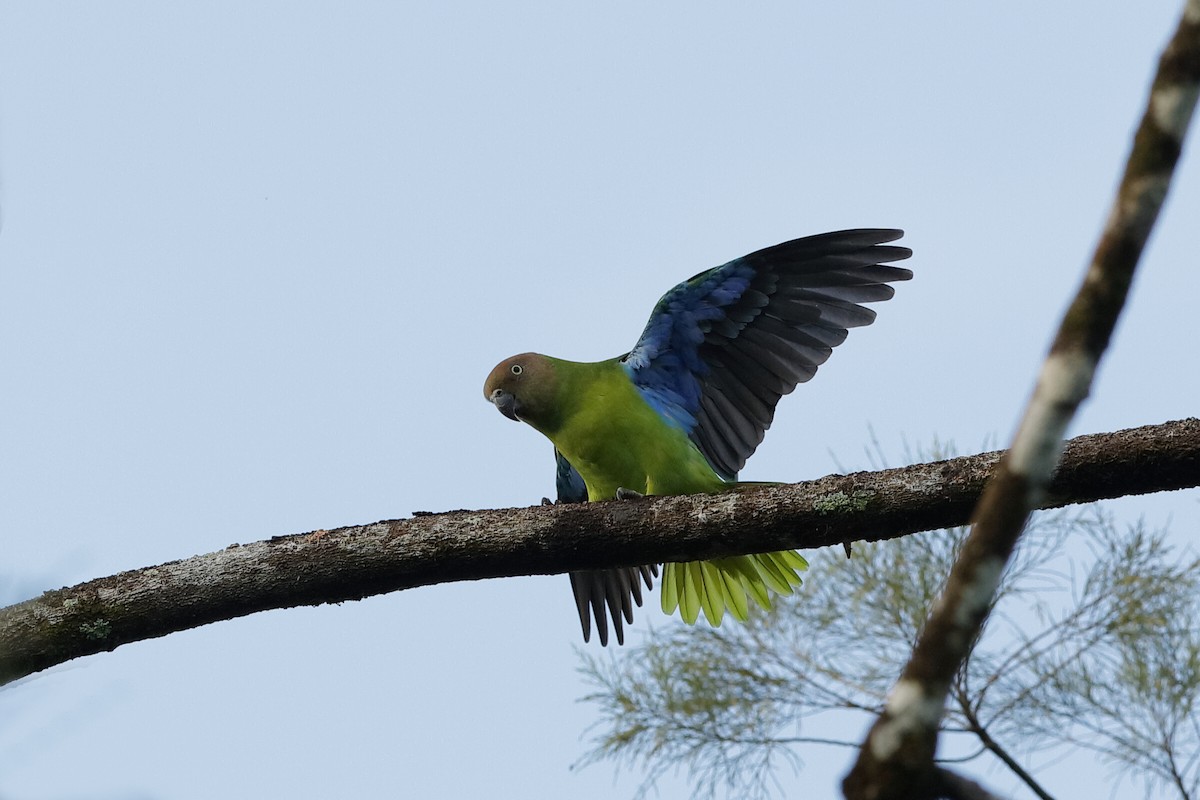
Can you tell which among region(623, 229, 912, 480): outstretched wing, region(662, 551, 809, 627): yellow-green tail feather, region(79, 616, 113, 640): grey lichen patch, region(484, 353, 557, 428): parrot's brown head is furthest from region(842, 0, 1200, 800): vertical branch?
region(484, 353, 557, 428): parrot's brown head

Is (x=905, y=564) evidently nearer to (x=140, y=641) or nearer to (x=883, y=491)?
(x=883, y=491)

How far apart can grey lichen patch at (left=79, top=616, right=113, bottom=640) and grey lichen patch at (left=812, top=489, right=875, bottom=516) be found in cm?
189

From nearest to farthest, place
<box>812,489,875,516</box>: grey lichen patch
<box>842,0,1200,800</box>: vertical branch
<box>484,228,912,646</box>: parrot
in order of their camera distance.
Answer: <box>842,0,1200,800</box>: vertical branch < <box>812,489,875,516</box>: grey lichen patch < <box>484,228,912,646</box>: parrot

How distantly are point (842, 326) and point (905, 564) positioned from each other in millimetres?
1043

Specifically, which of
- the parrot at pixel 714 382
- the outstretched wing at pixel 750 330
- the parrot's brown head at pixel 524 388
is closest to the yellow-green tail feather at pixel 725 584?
the parrot at pixel 714 382

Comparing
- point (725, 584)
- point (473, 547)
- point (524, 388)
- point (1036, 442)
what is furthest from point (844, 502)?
point (524, 388)

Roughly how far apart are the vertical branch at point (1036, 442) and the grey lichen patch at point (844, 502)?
193cm

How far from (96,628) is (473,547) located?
1.01 metres

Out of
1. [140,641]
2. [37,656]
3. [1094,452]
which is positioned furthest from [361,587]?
[1094,452]

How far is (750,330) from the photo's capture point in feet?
17.7

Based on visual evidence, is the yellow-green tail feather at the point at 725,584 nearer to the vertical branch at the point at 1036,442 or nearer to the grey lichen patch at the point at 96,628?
the grey lichen patch at the point at 96,628

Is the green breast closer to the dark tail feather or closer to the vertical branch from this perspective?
the dark tail feather

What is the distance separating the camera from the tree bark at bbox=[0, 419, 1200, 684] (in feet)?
11.4

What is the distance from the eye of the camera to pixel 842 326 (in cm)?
519
